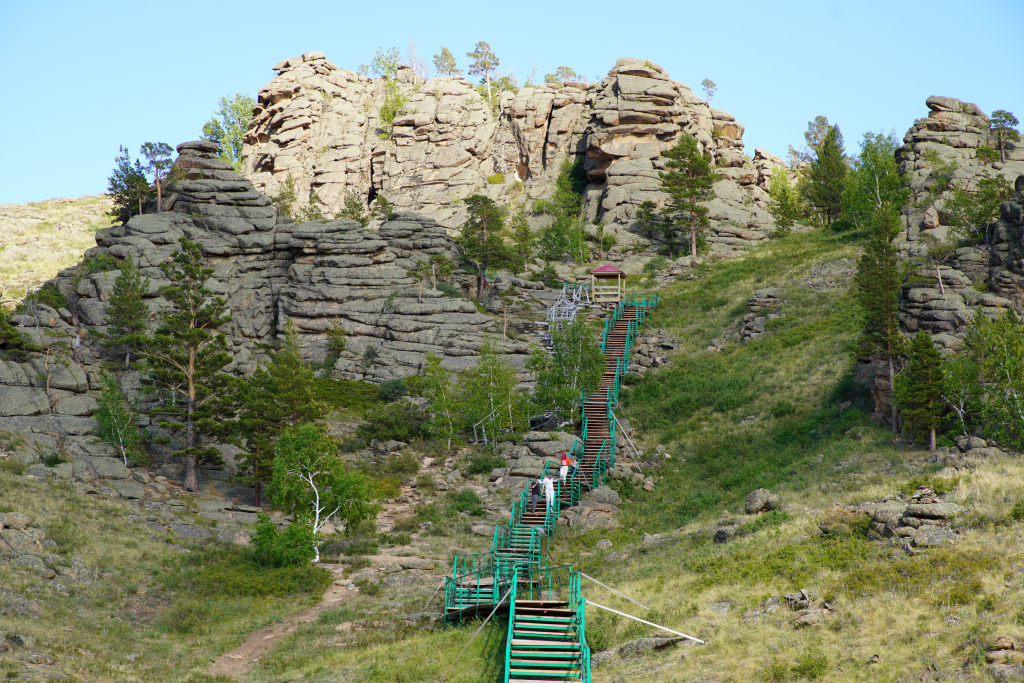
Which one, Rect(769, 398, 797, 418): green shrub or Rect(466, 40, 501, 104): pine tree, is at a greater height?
Rect(466, 40, 501, 104): pine tree

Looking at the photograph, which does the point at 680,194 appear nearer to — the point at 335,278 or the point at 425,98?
the point at 335,278

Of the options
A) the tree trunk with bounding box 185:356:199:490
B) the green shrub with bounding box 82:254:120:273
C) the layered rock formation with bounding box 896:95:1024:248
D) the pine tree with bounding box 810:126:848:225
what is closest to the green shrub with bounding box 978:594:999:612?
the tree trunk with bounding box 185:356:199:490

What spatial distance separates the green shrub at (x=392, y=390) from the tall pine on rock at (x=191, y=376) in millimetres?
11096

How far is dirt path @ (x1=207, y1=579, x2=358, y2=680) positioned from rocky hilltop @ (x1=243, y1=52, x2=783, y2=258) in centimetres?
5966

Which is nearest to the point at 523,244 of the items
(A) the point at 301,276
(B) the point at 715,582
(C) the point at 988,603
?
(A) the point at 301,276

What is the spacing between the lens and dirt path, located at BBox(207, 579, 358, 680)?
19.5 metres

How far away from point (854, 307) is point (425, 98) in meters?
64.9

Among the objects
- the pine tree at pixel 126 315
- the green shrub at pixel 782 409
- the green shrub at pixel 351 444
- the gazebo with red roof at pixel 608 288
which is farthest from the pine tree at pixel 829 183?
the pine tree at pixel 126 315

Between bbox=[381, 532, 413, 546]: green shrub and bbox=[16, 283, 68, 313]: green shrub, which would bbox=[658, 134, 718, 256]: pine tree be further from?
bbox=[16, 283, 68, 313]: green shrub

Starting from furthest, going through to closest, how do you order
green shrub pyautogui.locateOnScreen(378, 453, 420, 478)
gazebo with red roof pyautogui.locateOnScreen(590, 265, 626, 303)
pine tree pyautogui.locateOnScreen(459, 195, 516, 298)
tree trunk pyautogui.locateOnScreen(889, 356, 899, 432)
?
pine tree pyautogui.locateOnScreen(459, 195, 516, 298)
gazebo with red roof pyautogui.locateOnScreen(590, 265, 626, 303)
green shrub pyautogui.locateOnScreen(378, 453, 420, 478)
tree trunk pyautogui.locateOnScreen(889, 356, 899, 432)

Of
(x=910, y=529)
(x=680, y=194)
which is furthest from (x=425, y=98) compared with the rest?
(x=910, y=529)

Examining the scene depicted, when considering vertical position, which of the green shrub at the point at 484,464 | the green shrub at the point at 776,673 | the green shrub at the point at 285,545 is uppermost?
the green shrub at the point at 484,464

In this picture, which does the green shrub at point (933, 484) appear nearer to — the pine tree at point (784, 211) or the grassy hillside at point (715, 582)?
the grassy hillside at point (715, 582)

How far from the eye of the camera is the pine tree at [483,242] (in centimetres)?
6294
